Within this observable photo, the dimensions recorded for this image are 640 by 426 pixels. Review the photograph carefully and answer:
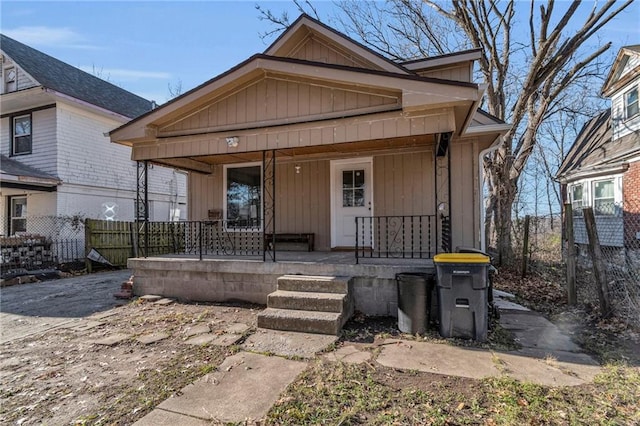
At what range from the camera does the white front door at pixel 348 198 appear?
717cm

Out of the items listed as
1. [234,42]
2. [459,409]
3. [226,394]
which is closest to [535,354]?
[459,409]

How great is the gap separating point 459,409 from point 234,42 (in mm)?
10469

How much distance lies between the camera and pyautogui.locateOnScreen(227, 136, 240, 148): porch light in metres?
5.82

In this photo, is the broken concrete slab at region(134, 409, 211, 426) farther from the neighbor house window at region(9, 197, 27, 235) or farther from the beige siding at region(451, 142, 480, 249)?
→ the neighbor house window at region(9, 197, 27, 235)

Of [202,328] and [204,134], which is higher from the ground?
[204,134]

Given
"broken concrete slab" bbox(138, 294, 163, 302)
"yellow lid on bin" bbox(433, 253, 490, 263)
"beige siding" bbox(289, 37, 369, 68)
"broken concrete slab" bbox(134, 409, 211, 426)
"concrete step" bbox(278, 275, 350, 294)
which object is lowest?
"broken concrete slab" bbox(134, 409, 211, 426)

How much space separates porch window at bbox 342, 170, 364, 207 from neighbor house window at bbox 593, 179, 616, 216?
29.9ft

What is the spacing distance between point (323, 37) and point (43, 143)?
986 centimetres

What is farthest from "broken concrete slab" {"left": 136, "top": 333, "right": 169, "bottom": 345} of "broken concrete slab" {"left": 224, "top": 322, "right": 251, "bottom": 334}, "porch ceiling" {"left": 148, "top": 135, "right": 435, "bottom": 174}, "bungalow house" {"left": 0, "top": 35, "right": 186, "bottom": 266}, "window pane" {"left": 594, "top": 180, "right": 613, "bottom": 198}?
"window pane" {"left": 594, "top": 180, "right": 613, "bottom": 198}

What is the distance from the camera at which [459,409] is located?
2.50 meters

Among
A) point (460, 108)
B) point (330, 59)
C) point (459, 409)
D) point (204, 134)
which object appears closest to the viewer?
point (459, 409)

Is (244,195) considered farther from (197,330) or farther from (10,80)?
(10,80)

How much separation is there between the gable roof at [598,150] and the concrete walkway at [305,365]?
8.89 meters

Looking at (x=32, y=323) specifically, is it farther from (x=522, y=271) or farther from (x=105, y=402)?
(x=522, y=271)
